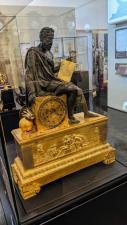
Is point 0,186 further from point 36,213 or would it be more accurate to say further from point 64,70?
point 64,70

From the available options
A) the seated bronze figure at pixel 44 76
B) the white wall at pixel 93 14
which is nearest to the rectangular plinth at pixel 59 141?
the seated bronze figure at pixel 44 76

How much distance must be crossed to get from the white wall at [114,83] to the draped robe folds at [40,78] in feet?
6.15

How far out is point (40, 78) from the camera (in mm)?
906

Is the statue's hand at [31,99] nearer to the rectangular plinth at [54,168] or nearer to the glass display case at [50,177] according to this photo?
the glass display case at [50,177]

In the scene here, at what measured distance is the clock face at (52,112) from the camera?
90 cm

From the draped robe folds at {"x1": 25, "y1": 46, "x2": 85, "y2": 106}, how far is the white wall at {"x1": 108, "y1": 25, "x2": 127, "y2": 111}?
1873mm

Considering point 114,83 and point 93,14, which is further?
point 93,14

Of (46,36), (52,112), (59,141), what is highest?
(46,36)

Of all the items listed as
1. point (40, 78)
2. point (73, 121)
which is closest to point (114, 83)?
point (73, 121)

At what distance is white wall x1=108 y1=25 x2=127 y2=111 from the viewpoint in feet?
8.60

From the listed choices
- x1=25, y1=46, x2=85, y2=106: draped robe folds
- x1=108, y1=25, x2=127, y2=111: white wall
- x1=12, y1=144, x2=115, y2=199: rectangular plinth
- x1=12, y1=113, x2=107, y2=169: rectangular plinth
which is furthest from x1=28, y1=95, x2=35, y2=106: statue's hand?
x1=108, y1=25, x2=127, y2=111: white wall

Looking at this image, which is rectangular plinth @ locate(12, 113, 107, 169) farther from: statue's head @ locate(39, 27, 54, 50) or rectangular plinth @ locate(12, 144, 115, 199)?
statue's head @ locate(39, 27, 54, 50)

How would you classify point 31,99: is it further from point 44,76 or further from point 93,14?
point 93,14

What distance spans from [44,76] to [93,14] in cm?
250
